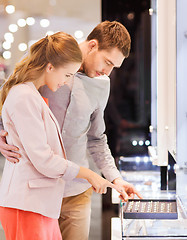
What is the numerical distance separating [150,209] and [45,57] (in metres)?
0.65

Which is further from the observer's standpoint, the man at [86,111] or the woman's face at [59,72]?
the man at [86,111]

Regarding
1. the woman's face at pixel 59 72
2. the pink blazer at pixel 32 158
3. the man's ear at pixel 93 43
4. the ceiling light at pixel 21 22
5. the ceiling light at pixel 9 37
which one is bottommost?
the pink blazer at pixel 32 158

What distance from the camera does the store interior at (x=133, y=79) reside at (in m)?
1.86

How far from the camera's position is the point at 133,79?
3.22 metres

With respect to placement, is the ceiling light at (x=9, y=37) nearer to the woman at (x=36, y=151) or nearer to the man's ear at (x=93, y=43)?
the man's ear at (x=93, y=43)

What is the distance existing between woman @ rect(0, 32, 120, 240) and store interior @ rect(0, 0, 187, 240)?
368 mm

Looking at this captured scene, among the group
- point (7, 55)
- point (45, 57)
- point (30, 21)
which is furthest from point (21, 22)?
point (45, 57)

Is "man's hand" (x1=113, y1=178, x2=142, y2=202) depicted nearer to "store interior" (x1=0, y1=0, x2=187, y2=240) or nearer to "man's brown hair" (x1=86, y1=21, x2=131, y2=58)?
"store interior" (x1=0, y1=0, x2=187, y2=240)

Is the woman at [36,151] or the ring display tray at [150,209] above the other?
the woman at [36,151]

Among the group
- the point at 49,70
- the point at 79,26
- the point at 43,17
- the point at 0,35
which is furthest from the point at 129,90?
the point at 49,70

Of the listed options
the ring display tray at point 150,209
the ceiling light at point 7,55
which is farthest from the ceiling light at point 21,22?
the ring display tray at point 150,209

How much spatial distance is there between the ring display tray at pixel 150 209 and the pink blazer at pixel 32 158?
0.75 feet

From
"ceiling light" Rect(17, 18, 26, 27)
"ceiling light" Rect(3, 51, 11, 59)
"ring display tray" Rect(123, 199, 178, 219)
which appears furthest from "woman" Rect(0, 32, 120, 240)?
"ceiling light" Rect(3, 51, 11, 59)

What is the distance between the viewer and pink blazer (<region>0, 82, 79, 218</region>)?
1378 mm
